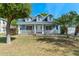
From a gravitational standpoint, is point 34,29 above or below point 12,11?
below

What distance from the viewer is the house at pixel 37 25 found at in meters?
5.30

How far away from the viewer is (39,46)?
17.5ft

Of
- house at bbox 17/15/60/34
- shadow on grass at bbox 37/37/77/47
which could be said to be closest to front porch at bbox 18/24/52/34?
house at bbox 17/15/60/34

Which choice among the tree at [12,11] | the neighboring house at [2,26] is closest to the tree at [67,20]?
the tree at [12,11]

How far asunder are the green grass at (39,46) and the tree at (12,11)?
4.4 inches

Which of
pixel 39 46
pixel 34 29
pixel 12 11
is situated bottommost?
pixel 39 46

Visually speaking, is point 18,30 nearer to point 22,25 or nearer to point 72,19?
point 22,25

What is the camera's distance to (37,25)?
532 centimetres

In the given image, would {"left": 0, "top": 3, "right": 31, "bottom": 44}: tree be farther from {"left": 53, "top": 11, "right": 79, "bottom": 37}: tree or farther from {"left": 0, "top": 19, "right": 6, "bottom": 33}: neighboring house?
{"left": 53, "top": 11, "right": 79, "bottom": 37}: tree

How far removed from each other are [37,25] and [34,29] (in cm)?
7

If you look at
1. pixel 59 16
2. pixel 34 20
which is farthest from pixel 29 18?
pixel 59 16

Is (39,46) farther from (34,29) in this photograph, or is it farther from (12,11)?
(12,11)

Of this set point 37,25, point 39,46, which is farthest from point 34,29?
point 39,46

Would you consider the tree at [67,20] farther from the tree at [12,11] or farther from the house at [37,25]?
the tree at [12,11]
